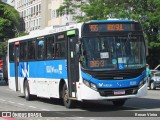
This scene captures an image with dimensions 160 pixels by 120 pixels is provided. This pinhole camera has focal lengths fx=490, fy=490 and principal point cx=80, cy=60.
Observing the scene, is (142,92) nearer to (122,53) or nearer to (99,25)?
(122,53)

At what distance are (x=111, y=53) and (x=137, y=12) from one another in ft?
105

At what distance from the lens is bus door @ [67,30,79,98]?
17.3 metres

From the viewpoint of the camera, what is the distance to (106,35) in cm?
1688

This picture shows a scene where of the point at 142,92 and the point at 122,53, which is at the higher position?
the point at 122,53

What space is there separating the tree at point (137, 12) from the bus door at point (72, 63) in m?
28.5

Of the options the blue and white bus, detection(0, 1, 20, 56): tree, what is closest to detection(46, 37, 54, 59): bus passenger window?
the blue and white bus

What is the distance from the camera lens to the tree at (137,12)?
46.3m

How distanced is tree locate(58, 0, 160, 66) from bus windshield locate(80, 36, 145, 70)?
2905cm

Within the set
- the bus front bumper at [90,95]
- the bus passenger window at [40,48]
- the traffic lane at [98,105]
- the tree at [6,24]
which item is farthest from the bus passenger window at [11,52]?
the tree at [6,24]

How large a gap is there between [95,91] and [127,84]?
115cm

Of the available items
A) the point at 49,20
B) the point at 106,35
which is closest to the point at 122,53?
the point at 106,35

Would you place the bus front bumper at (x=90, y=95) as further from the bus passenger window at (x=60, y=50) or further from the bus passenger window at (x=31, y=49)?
the bus passenger window at (x=31, y=49)

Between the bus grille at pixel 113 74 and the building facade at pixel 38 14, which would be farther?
the building facade at pixel 38 14

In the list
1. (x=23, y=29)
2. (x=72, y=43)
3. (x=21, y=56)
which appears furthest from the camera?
(x=23, y=29)
